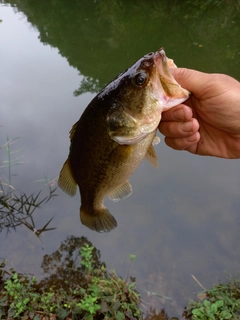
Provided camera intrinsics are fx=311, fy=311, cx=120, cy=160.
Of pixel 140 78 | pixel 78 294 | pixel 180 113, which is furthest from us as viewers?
A: pixel 78 294

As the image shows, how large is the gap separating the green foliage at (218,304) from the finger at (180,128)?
1.63m

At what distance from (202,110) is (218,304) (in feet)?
5.62

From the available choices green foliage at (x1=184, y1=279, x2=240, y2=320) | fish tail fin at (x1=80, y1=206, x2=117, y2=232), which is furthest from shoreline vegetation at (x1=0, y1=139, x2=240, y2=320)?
fish tail fin at (x1=80, y1=206, x2=117, y2=232)

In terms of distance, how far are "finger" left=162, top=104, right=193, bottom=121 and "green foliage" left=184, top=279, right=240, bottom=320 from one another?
5.79 ft

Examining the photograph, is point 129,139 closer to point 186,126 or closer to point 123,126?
point 123,126

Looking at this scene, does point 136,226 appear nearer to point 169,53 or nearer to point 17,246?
point 17,246

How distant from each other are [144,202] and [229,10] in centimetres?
1146

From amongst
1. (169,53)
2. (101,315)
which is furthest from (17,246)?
(169,53)

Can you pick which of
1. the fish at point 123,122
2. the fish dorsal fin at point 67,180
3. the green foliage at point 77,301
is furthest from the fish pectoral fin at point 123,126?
the green foliage at point 77,301

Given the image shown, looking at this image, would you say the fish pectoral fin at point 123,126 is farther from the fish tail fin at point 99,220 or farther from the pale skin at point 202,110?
the fish tail fin at point 99,220

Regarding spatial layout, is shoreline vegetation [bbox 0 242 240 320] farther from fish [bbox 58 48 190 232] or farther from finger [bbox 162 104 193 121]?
finger [bbox 162 104 193 121]

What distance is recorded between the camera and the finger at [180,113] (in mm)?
1812

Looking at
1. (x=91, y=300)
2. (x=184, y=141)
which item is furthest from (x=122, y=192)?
(x=91, y=300)

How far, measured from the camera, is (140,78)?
150 cm
